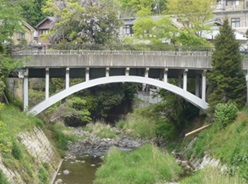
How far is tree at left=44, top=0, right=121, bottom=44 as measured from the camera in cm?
3847

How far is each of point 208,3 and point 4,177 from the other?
27247mm

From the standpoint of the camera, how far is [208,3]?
37156mm

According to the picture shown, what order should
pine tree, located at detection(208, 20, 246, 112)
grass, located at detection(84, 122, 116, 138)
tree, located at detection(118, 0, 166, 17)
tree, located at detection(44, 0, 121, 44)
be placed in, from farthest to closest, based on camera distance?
tree, located at detection(118, 0, 166, 17)
tree, located at detection(44, 0, 121, 44)
grass, located at detection(84, 122, 116, 138)
pine tree, located at detection(208, 20, 246, 112)

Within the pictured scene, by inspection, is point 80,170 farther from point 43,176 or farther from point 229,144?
point 229,144

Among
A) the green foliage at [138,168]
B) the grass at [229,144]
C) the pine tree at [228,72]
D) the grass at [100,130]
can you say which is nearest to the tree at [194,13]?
the grass at [100,130]

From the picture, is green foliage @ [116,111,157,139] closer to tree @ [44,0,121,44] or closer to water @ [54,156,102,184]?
tree @ [44,0,121,44]

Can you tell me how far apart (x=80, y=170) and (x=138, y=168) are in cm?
399

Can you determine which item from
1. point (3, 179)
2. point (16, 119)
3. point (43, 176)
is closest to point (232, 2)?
point (16, 119)

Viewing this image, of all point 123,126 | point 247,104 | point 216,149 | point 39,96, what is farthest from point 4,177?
point 123,126

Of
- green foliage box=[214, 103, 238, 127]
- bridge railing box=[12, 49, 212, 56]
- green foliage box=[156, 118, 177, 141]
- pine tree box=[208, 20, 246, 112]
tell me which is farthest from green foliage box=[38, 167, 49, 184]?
green foliage box=[156, 118, 177, 141]

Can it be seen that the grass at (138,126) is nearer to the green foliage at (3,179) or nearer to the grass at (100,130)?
the grass at (100,130)

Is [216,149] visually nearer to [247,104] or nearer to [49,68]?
[247,104]

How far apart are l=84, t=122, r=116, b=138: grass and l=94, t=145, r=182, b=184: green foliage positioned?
10.6 metres

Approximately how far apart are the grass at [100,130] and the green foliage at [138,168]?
416 inches
